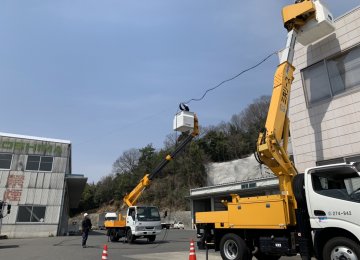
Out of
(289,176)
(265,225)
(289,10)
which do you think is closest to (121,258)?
(265,225)

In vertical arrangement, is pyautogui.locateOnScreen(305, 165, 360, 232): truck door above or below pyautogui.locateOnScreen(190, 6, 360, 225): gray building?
below

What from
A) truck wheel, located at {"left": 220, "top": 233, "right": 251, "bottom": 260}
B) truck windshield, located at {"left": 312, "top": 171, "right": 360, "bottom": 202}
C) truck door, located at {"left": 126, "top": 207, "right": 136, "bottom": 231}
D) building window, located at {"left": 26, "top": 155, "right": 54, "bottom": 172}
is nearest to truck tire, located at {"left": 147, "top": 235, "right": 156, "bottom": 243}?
truck door, located at {"left": 126, "top": 207, "right": 136, "bottom": 231}

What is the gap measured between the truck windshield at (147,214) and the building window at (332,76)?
12651mm

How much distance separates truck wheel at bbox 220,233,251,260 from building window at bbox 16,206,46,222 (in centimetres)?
2378

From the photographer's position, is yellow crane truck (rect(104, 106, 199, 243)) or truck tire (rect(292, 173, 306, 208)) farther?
yellow crane truck (rect(104, 106, 199, 243))

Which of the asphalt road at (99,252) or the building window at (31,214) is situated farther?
the building window at (31,214)

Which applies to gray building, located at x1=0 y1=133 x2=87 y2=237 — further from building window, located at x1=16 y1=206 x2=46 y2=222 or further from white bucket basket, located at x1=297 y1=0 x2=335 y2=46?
white bucket basket, located at x1=297 y1=0 x2=335 y2=46

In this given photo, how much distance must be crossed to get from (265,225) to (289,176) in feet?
5.55

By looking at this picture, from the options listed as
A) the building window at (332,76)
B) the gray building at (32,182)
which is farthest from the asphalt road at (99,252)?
the gray building at (32,182)

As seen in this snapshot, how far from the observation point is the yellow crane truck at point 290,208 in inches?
292

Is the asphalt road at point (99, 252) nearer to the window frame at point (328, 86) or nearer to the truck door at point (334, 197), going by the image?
the truck door at point (334, 197)

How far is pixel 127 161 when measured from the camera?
95.0 m

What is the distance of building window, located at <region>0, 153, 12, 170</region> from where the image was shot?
96.7 feet

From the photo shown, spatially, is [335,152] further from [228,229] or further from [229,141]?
[229,141]
